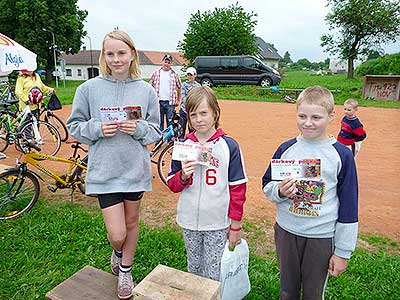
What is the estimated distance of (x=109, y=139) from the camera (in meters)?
2.14

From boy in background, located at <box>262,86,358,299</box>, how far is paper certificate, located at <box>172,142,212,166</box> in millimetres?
435

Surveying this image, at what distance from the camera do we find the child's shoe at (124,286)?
2.35 meters

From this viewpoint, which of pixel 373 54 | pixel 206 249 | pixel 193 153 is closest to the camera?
pixel 193 153

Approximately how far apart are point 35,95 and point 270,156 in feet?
15.8

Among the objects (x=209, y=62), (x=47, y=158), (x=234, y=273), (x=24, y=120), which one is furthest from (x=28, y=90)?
(x=209, y=62)

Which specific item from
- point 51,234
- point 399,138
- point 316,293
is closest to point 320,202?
point 316,293

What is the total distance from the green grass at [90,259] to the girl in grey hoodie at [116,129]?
39.0 inches

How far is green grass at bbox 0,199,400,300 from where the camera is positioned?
8.80 ft

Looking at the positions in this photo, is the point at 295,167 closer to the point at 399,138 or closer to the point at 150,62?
the point at 399,138

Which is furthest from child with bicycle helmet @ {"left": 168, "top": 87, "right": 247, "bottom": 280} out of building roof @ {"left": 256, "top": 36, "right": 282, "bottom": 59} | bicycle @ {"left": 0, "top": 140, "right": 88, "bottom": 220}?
building roof @ {"left": 256, "top": 36, "right": 282, "bottom": 59}

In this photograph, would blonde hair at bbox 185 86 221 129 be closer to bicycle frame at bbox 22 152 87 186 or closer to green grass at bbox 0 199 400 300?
green grass at bbox 0 199 400 300

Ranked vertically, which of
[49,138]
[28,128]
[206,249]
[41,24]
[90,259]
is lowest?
[90,259]

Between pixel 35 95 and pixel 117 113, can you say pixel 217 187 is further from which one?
→ pixel 35 95

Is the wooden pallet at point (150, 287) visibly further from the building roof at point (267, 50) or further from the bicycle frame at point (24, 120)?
the building roof at point (267, 50)
